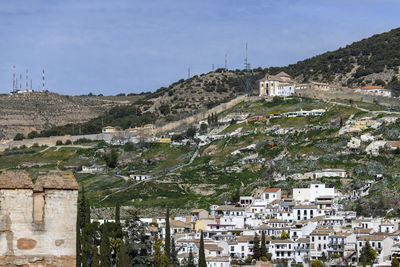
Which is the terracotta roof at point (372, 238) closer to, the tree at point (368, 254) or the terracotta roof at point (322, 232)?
the tree at point (368, 254)

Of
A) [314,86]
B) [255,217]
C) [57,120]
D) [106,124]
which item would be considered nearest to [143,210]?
[255,217]

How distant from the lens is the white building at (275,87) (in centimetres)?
14325

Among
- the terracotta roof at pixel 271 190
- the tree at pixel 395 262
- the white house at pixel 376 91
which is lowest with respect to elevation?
the tree at pixel 395 262

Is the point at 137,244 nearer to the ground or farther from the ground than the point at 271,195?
nearer to the ground

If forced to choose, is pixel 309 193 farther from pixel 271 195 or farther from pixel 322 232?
pixel 322 232

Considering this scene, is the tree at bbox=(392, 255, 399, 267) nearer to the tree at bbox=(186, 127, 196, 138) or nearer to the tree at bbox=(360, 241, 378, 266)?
the tree at bbox=(360, 241, 378, 266)

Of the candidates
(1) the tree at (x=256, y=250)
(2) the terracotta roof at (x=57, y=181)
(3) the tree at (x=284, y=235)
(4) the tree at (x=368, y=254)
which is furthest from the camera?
(3) the tree at (x=284, y=235)

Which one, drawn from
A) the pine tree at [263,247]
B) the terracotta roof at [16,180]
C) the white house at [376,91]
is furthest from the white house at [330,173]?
Answer: the terracotta roof at [16,180]

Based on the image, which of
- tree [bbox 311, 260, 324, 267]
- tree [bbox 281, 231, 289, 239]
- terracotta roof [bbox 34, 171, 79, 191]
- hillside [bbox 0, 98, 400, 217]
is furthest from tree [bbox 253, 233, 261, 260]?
terracotta roof [bbox 34, 171, 79, 191]

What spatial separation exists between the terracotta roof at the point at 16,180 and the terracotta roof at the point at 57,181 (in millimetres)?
140

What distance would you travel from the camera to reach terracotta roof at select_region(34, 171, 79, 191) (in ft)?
39.8

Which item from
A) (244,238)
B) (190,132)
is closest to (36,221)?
(244,238)

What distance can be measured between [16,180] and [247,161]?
100946 millimetres

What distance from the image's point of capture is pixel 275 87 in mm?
144250
